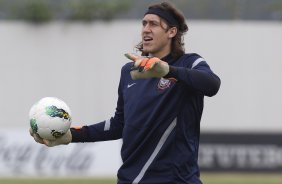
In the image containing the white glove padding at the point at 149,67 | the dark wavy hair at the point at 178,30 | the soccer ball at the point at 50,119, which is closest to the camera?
the white glove padding at the point at 149,67

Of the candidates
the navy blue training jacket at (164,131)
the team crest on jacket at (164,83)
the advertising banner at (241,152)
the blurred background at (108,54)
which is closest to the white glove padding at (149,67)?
the navy blue training jacket at (164,131)

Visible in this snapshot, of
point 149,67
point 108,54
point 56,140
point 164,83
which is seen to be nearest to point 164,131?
point 164,83

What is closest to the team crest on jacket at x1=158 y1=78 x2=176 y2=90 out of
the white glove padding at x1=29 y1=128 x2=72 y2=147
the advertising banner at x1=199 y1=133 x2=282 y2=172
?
the white glove padding at x1=29 y1=128 x2=72 y2=147

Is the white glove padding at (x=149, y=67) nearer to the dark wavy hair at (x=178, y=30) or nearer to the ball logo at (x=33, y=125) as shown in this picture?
the dark wavy hair at (x=178, y=30)

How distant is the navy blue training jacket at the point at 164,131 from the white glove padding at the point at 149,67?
26 centimetres

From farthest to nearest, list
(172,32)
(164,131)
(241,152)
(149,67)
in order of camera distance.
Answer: (241,152), (172,32), (164,131), (149,67)

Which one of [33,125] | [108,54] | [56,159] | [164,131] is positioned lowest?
[56,159]

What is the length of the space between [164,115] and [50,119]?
0.88 metres

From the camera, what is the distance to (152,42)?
5637mm

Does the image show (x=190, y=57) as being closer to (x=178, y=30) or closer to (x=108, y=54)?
(x=178, y=30)

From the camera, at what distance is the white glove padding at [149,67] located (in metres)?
4.93

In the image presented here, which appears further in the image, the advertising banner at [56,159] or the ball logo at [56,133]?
the advertising banner at [56,159]

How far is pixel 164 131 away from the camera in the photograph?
541 centimetres

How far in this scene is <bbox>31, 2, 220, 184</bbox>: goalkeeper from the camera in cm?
539
